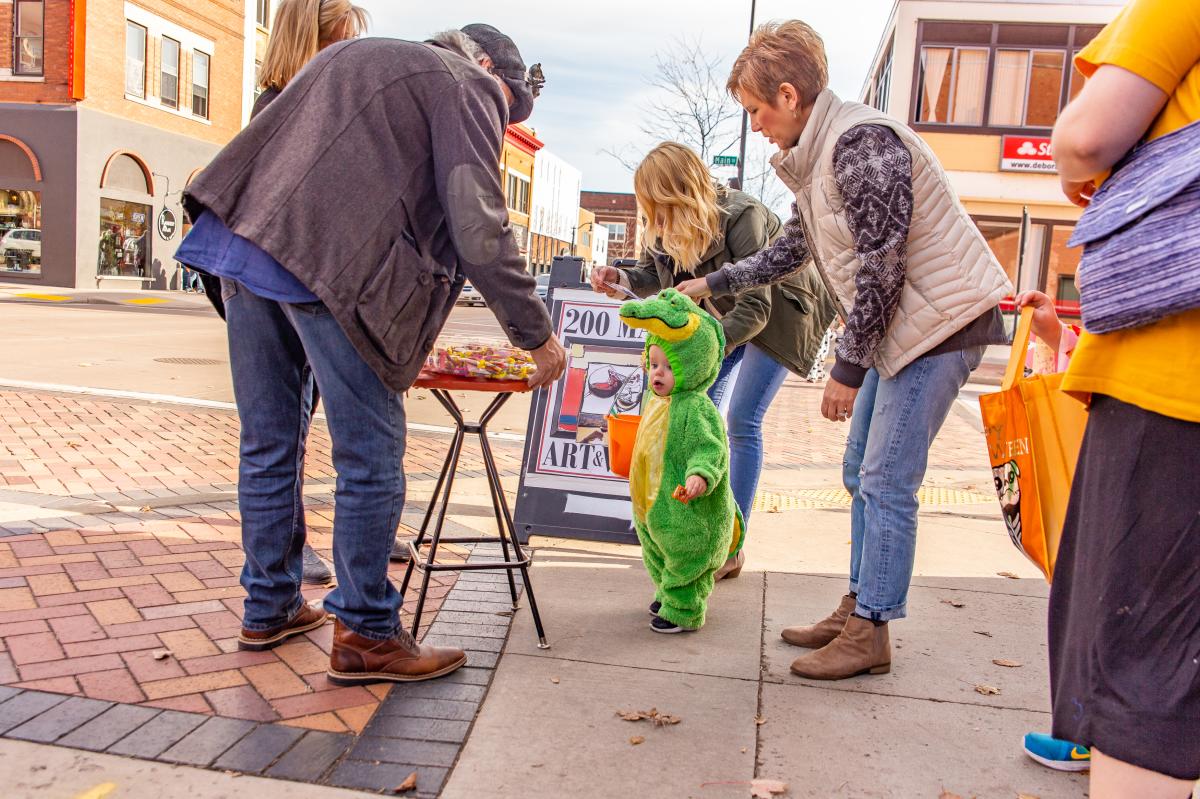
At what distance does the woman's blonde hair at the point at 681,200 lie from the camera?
13.3ft

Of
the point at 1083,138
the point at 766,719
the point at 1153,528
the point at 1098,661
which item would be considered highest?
the point at 1083,138

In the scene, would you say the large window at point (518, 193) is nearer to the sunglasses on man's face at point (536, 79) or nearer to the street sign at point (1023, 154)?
the street sign at point (1023, 154)

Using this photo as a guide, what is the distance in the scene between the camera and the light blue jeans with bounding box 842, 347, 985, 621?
307 centimetres

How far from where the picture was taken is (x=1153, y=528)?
5.46 ft

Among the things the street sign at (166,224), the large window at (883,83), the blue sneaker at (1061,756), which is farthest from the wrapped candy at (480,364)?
the street sign at (166,224)

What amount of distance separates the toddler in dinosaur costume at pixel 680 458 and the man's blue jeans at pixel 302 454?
0.96 m

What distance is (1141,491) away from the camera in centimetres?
167

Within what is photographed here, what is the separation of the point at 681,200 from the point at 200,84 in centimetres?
3050

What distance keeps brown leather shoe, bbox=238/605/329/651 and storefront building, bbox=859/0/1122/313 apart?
2282cm

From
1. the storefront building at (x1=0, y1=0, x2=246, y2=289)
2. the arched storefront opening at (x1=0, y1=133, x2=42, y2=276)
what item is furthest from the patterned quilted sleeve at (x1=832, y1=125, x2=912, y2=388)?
the arched storefront opening at (x1=0, y1=133, x2=42, y2=276)

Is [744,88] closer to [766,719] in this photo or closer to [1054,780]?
[766,719]

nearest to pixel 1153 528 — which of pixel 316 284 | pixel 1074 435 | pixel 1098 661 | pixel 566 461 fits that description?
pixel 1098 661

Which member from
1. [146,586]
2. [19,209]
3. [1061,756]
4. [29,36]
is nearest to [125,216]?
[19,209]

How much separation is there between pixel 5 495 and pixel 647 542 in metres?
3.25
